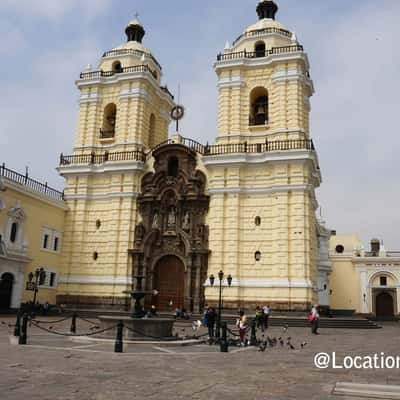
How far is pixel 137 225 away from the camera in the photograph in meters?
31.6

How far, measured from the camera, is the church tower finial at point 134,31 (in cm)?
3759

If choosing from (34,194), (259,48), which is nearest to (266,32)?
(259,48)

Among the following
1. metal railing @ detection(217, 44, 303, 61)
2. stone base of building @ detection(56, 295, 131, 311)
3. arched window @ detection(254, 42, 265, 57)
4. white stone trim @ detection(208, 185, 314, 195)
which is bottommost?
stone base of building @ detection(56, 295, 131, 311)

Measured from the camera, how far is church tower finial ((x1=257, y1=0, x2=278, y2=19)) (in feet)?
115

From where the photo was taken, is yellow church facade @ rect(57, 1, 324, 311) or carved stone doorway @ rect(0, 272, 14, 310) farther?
yellow church facade @ rect(57, 1, 324, 311)

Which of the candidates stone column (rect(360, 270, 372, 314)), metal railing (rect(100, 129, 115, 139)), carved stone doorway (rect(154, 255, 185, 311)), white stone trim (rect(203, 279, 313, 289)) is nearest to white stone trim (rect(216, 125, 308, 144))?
carved stone doorway (rect(154, 255, 185, 311))

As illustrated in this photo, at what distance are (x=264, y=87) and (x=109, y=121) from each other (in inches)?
471

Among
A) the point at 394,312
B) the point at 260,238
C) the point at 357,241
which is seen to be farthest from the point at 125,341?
the point at 357,241

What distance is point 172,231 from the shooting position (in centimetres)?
3100

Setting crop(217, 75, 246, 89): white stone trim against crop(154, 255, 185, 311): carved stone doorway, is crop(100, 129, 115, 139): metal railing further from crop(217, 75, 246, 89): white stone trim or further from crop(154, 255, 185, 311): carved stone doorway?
crop(154, 255, 185, 311): carved stone doorway

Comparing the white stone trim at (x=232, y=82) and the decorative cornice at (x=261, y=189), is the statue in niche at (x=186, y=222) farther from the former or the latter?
the white stone trim at (x=232, y=82)

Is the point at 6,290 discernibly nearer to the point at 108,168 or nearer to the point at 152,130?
the point at 108,168

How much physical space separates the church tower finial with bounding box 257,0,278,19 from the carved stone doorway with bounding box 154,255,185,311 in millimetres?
18776

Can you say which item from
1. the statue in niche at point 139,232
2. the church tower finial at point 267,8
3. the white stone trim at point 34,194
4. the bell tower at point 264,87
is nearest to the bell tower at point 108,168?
the statue in niche at point 139,232
